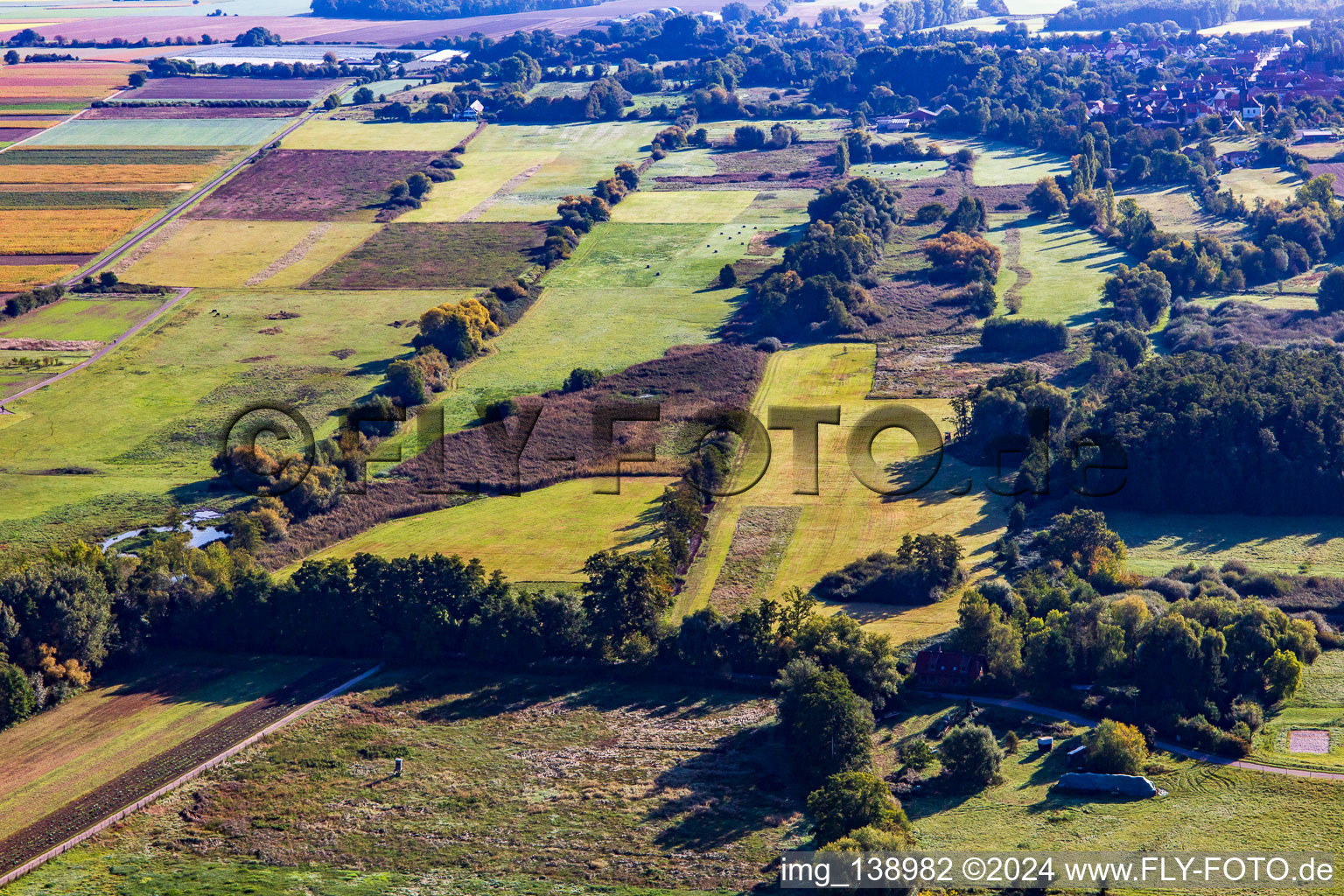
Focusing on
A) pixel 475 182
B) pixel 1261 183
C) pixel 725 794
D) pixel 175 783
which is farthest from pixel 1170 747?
pixel 475 182

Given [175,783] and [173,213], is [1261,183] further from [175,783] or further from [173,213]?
[175,783]

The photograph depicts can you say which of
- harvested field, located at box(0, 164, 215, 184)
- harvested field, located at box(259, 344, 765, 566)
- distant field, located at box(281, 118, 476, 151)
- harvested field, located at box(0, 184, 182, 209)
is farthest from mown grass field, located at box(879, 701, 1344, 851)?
distant field, located at box(281, 118, 476, 151)

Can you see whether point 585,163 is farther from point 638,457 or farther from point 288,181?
point 638,457

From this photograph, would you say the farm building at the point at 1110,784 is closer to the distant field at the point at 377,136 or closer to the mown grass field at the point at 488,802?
the mown grass field at the point at 488,802

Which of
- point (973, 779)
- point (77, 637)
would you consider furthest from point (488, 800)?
point (77, 637)

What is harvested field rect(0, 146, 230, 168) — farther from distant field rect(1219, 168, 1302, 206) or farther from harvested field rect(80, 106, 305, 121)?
distant field rect(1219, 168, 1302, 206)

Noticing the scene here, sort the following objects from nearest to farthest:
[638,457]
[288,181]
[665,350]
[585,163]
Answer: [638,457] < [665,350] < [288,181] < [585,163]

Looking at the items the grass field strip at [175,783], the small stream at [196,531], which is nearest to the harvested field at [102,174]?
the small stream at [196,531]
